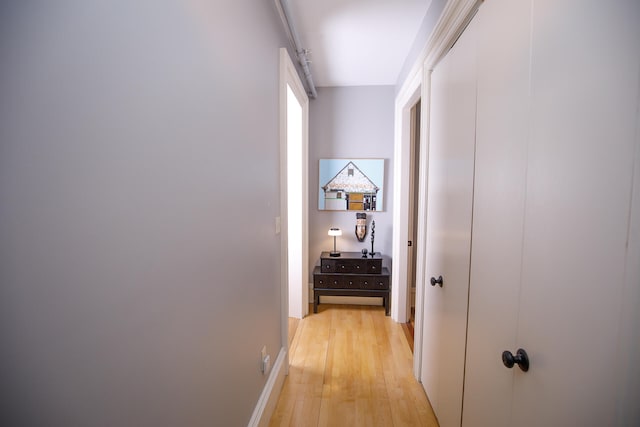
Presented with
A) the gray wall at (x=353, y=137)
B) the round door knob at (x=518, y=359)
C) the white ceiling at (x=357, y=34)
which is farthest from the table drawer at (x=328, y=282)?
the white ceiling at (x=357, y=34)

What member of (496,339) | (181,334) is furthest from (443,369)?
(181,334)

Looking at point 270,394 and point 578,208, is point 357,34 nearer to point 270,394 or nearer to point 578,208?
point 578,208

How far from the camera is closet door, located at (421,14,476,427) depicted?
3.85 feet

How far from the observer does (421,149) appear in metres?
1.76

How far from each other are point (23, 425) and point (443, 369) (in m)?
1.65

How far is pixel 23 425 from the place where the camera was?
0.39 metres

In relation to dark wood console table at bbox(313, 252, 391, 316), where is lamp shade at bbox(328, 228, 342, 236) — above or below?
above

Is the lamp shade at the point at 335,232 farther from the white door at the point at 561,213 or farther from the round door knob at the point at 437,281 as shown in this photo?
the white door at the point at 561,213

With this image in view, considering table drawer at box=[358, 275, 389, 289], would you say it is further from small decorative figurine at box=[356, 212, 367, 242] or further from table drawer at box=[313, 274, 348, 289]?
small decorative figurine at box=[356, 212, 367, 242]

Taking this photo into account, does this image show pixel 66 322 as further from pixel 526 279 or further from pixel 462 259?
pixel 462 259

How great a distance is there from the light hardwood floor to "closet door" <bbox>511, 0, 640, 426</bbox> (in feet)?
3.61

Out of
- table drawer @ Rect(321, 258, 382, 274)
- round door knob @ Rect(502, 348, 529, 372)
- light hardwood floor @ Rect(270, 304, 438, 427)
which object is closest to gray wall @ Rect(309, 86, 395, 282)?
table drawer @ Rect(321, 258, 382, 274)

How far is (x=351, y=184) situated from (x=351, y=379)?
2.04 meters

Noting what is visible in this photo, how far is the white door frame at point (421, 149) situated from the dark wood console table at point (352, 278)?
0.53ft
